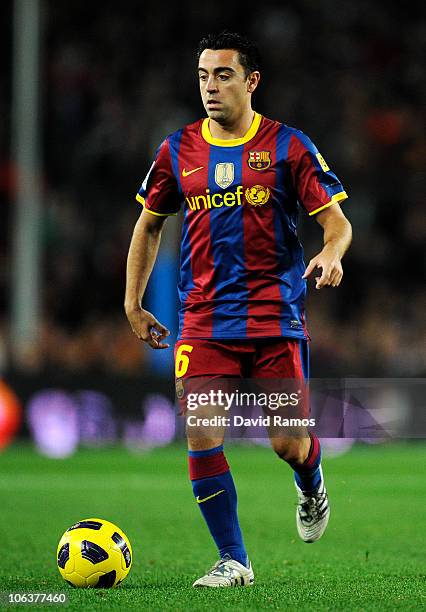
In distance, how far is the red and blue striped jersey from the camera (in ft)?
17.4

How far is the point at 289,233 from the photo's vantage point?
541 cm

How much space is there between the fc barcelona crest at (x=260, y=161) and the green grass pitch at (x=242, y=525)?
1.69 m

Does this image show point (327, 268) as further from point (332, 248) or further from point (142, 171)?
point (142, 171)

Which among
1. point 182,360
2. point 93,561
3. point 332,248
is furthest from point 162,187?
point 93,561

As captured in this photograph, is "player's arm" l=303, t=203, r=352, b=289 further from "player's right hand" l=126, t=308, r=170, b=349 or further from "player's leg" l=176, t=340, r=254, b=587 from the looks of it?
"player's right hand" l=126, t=308, r=170, b=349

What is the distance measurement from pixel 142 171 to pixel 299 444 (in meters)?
12.0

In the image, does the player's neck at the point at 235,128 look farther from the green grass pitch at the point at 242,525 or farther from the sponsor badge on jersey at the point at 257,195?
the green grass pitch at the point at 242,525

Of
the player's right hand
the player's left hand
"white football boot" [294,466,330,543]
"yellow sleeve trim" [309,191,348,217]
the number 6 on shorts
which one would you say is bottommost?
"white football boot" [294,466,330,543]

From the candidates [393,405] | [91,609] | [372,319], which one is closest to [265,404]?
[91,609]

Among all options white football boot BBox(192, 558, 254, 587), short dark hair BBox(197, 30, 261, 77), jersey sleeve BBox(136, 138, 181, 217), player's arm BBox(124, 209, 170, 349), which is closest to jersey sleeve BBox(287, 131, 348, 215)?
short dark hair BBox(197, 30, 261, 77)

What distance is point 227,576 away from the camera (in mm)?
5188

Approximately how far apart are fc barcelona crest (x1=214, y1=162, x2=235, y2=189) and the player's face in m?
0.19

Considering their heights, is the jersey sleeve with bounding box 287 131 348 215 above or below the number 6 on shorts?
above

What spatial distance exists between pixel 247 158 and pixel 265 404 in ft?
3.33
